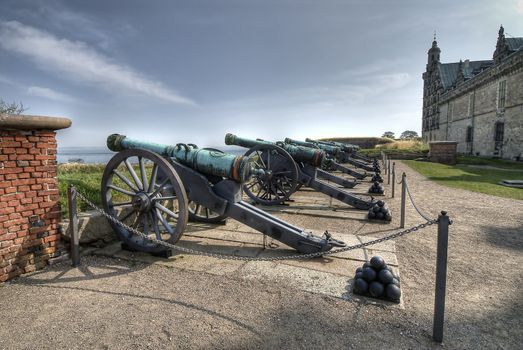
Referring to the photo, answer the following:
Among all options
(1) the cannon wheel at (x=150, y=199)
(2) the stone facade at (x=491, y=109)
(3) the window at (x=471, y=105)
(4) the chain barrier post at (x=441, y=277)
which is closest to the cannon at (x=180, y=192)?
(1) the cannon wheel at (x=150, y=199)

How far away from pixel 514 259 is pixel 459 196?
530cm

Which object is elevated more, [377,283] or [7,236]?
[7,236]

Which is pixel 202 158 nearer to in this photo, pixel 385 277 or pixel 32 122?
pixel 32 122

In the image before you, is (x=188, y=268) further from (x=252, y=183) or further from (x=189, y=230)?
(x=252, y=183)

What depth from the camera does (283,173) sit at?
7.48 m

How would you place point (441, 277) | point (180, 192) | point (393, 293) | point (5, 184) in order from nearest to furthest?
point (441, 277), point (393, 293), point (5, 184), point (180, 192)

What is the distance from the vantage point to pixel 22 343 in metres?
2.24

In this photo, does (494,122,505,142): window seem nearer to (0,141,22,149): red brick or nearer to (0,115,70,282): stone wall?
(0,115,70,282): stone wall

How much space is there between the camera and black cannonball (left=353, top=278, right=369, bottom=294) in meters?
2.93

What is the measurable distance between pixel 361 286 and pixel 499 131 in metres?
30.7

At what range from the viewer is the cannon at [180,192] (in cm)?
380

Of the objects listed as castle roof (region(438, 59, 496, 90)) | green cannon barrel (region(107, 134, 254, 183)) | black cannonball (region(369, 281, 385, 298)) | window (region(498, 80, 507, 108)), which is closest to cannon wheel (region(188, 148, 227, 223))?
green cannon barrel (region(107, 134, 254, 183))

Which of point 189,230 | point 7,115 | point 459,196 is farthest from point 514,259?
point 7,115

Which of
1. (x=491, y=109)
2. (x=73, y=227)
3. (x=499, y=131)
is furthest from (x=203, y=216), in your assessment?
(x=491, y=109)
